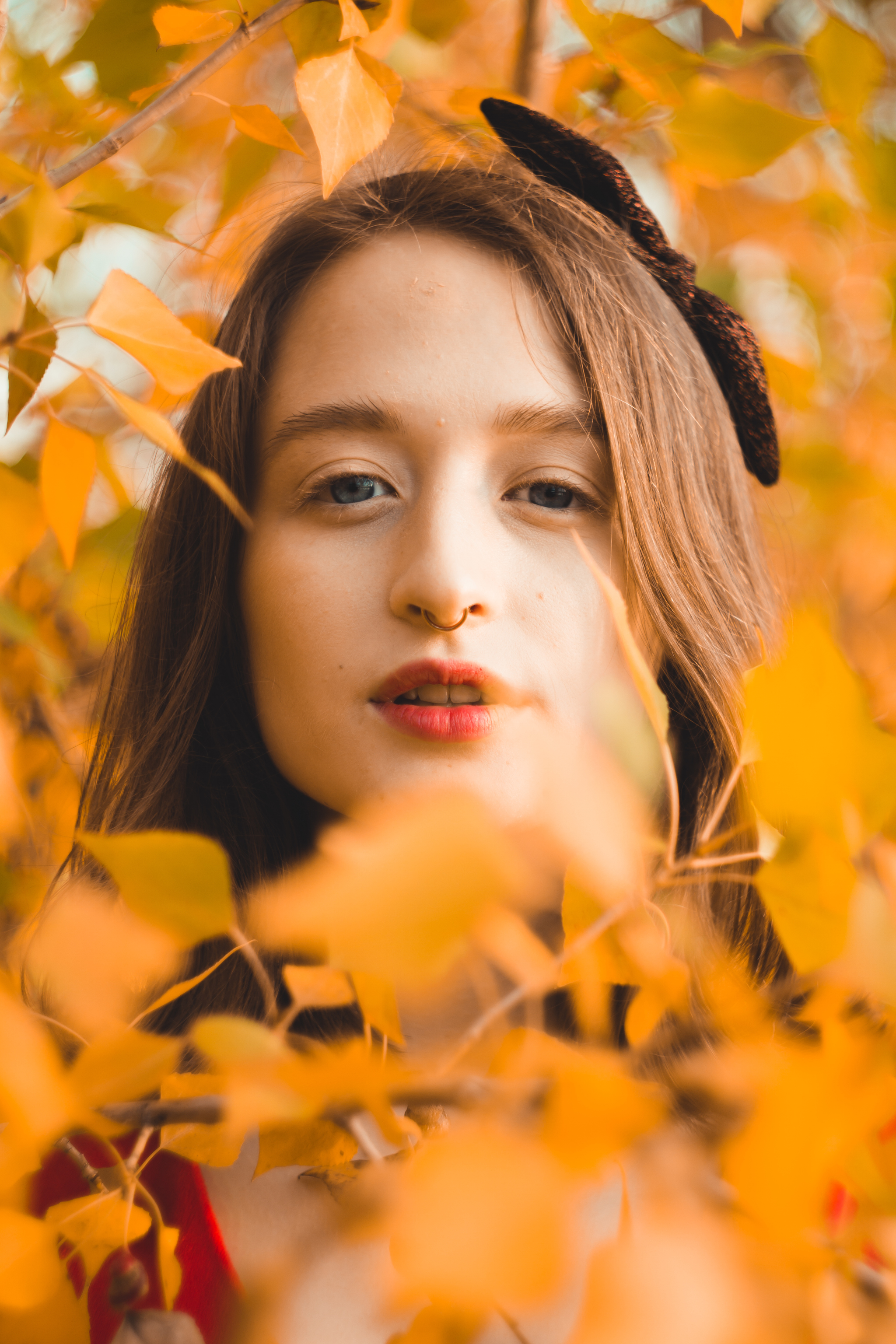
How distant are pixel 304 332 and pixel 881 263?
2.71 feet

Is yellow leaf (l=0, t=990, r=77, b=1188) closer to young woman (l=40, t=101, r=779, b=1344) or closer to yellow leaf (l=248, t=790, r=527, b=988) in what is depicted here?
yellow leaf (l=248, t=790, r=527, b=988)

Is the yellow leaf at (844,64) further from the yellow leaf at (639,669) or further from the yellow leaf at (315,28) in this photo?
the yellow leaf at (639,669)

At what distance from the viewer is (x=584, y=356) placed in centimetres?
65

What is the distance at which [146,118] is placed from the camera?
0.41 metres

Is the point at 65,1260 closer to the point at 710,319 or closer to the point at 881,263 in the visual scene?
the point at 710,319

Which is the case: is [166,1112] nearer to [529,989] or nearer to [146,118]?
[529,989]

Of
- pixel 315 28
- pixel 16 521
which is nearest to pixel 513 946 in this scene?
pixel 16 521

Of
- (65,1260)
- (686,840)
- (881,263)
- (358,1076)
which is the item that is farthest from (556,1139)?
(881,263)

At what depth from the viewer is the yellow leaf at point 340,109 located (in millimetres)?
401

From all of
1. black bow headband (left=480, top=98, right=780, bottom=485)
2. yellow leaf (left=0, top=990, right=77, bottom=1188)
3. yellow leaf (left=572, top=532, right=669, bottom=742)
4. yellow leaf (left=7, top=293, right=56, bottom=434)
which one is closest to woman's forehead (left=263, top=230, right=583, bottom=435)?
black bow headband (left=480, top=98, right=780, bottom=485)

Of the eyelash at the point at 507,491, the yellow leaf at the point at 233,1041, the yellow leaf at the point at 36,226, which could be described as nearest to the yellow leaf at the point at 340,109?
the yellow leaf at the point at 36,226

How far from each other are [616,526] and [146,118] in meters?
0.37

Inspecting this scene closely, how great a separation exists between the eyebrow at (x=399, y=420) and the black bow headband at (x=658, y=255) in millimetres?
195

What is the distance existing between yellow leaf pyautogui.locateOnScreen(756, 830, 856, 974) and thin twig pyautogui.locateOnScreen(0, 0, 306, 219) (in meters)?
0.38
